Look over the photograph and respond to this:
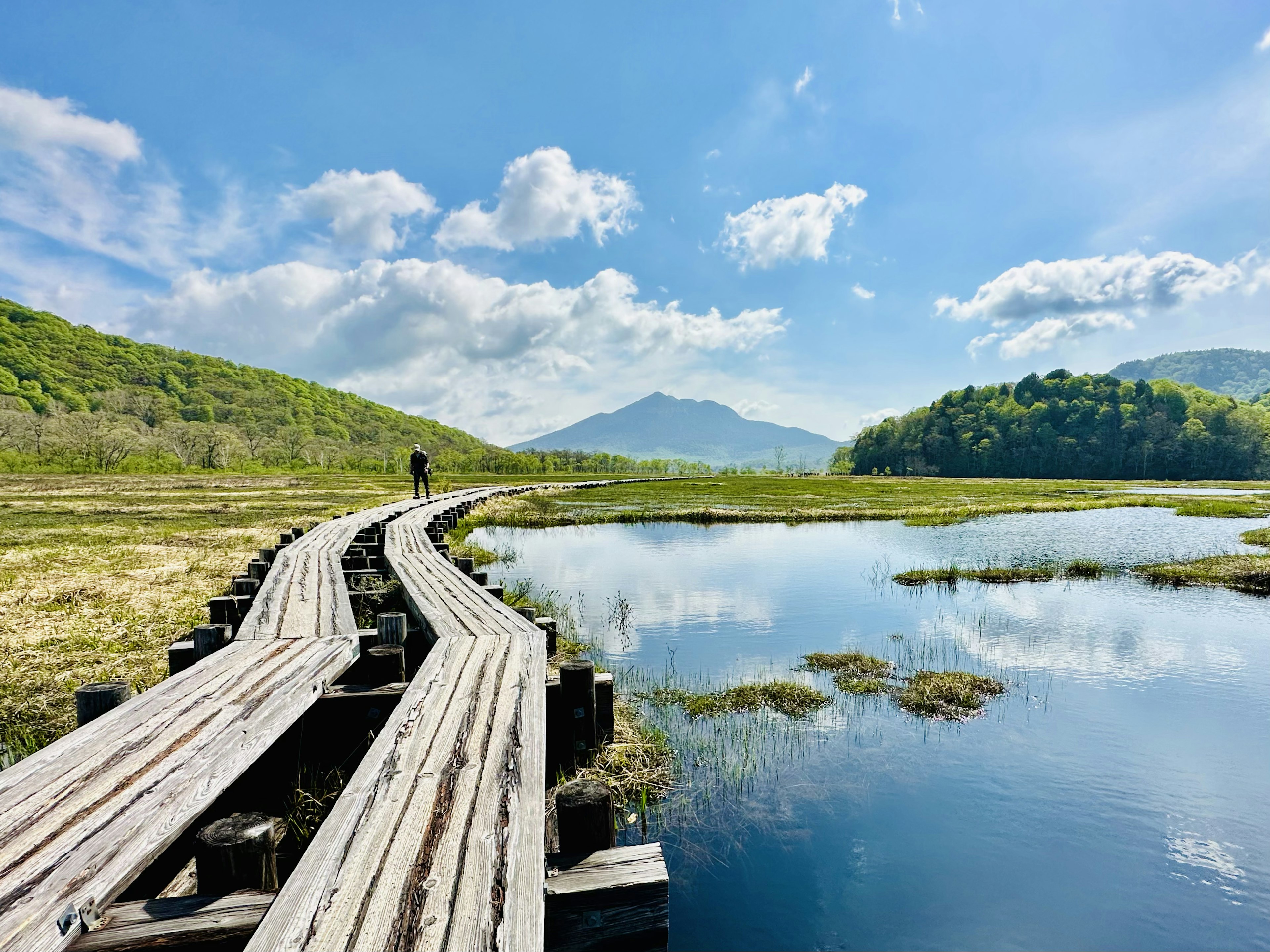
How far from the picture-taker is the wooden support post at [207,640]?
6293 millimetres

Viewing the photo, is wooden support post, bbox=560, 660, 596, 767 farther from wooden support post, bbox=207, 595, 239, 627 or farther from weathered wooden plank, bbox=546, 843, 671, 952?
wooden support post, bbox=207, 595, 239, 627

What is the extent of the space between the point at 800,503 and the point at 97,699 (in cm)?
4270

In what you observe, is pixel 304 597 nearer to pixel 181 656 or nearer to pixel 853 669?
pixel 181 656

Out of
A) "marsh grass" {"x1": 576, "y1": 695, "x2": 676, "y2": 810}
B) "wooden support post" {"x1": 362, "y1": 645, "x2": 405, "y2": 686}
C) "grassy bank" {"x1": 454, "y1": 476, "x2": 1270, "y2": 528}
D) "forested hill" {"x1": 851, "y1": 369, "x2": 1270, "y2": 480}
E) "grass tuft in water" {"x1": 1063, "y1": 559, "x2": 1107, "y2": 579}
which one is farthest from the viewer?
"forested hill" {"x1": 851, "y1": 369, "x2": 1270, "y2": 480}

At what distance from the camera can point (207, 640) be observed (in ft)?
20.8

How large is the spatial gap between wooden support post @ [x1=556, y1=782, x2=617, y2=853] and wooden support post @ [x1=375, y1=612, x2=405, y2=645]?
164 inches

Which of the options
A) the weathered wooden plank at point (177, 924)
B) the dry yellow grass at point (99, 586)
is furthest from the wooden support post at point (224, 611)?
the weathered wooden plank at point (177, 924)

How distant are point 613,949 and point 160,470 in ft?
367

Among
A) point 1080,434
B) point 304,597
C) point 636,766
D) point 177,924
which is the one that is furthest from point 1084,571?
point 1080,434

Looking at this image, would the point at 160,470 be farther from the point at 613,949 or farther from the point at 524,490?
the point at 613,949

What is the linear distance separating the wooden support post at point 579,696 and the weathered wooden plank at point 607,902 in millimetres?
2678

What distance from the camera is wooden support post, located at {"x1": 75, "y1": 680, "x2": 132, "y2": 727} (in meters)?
4.47

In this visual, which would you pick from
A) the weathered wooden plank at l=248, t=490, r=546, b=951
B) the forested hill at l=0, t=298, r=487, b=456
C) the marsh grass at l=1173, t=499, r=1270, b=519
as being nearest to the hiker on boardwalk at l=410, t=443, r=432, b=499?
the weathered wooden plank at l=248, t=490, r=546, b=951

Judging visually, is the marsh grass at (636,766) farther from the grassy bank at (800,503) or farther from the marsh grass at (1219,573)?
the grassy bank at (800,503)
